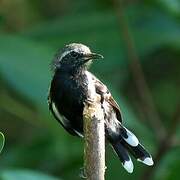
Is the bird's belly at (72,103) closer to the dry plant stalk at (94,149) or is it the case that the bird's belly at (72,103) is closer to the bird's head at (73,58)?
the bird's head at (73,58)

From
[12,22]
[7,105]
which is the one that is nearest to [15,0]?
[12,22]

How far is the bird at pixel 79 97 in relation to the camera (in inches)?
172

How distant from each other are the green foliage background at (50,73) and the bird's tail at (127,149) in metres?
0.95

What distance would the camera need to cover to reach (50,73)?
6094 mm

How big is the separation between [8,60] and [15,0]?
1.54 m

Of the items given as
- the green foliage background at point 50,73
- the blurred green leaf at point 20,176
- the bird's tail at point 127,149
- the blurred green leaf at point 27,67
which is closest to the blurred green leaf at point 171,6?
the green foliage background at point 50,73

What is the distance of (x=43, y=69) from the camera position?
6.32 meters

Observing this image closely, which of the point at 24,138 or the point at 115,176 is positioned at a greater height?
the point at 24,138

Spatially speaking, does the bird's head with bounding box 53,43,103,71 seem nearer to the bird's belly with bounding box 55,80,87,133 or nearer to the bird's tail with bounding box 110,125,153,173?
the bird's belly with bounding box 55,80,87,133

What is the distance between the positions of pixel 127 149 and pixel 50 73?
1.48m

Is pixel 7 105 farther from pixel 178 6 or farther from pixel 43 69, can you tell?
pixel 178 6

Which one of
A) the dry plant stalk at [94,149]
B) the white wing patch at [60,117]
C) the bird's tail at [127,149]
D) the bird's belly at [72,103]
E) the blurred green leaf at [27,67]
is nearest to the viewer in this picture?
the dry plant stalk at [94,149]

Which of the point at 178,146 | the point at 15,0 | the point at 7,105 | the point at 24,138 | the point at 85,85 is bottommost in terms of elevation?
the point at 85,85

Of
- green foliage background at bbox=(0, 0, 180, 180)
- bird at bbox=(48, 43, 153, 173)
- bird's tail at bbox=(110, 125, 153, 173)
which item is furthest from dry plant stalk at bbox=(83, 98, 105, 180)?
green foliage background at bbox=(0, 0, 180, 180)
